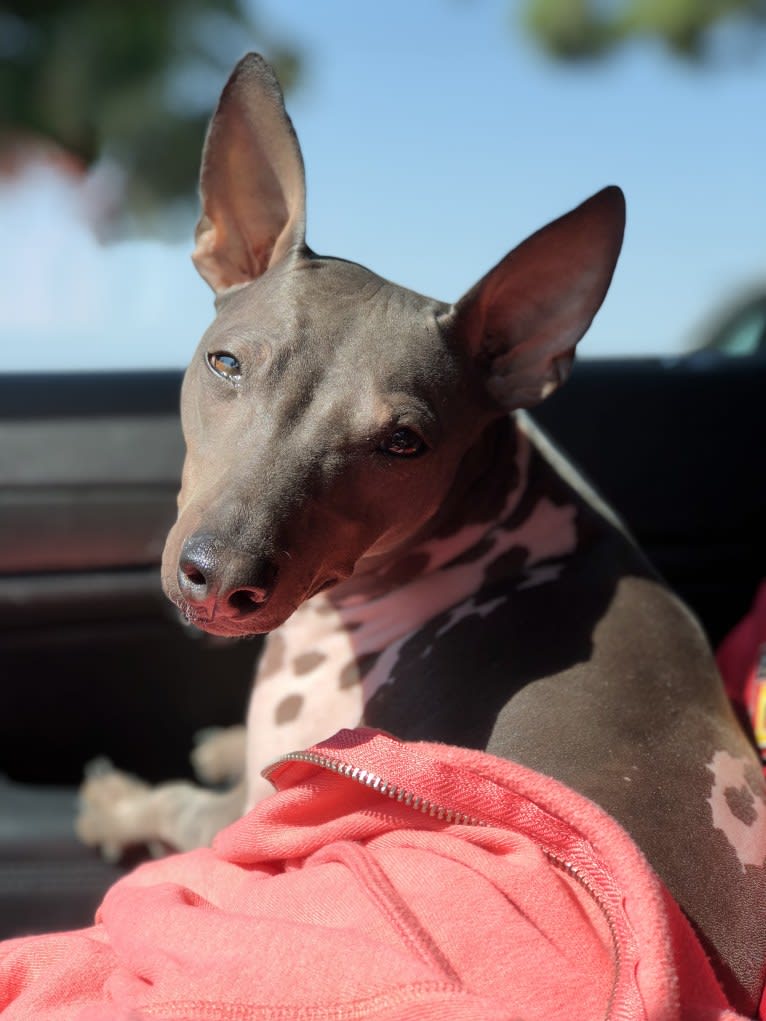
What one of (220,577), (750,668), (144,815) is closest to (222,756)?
(144,815)

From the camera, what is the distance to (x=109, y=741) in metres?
3.15

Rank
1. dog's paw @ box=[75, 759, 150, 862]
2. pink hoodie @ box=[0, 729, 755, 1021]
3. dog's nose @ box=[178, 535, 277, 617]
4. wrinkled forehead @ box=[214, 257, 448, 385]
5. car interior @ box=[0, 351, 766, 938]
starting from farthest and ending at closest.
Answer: car interior @ box=[0, 351, 766, 938]
dog's paw @ box=[75, 759, 150, 862]
wrinkled forehead @ box=[214, 257, 448, 385]
dog's nose @ box=[178, 535, 277, 617]
pink hoodie @ box=[0, 729, 755, 1021]

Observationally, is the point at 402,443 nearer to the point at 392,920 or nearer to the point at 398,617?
the point at 398,617

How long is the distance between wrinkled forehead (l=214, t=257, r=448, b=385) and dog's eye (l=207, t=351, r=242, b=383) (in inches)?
1.1

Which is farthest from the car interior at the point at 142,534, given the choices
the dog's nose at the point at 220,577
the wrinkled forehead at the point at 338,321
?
the dog's nose at the point at 220,577

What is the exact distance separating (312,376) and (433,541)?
0.48m

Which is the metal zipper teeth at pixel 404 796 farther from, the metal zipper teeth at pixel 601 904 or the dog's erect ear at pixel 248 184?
the dog's erect ear at pixel 248 184

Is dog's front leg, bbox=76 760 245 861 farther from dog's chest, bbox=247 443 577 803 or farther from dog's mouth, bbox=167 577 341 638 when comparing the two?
dog's mouth, bbox=167 577 341 638

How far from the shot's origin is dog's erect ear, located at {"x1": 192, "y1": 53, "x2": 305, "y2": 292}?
83.5 inches

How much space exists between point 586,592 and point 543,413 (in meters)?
1.15

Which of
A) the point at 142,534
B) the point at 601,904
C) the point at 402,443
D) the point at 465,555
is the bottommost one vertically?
the point at 142,534

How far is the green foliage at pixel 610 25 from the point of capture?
192 inches

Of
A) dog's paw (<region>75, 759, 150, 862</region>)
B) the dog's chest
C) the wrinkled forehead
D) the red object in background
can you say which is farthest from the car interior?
the wrinkled forehead

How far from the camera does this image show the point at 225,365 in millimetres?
1968
